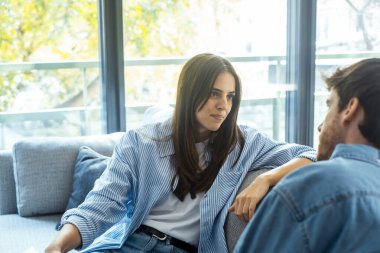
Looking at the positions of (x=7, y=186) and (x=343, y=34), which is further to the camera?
(x=343, y=34)

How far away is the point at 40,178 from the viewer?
2.67m

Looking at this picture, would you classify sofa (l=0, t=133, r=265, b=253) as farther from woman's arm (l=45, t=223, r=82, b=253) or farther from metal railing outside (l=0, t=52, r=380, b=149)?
woman's arm (l=45, t=223, r=82, b=253)

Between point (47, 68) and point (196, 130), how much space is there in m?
1.50

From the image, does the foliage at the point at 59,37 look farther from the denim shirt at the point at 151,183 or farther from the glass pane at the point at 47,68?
the denim shirt at the point at 151,183

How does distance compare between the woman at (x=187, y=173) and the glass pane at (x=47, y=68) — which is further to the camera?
the glass pane at (x=47, y=68)

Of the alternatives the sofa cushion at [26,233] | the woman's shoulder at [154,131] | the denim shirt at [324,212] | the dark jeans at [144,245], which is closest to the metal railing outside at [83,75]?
the sofa cushion at [26,233]

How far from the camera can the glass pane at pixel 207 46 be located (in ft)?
11.1

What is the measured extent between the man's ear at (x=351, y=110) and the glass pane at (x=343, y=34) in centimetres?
206

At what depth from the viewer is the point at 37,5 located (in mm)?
3131

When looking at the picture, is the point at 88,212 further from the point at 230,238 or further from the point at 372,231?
the point at 372,231

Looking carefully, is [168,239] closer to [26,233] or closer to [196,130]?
[196,130]

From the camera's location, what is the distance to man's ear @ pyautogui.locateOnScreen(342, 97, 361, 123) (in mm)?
1074

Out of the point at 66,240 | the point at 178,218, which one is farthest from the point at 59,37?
the point at 66,240

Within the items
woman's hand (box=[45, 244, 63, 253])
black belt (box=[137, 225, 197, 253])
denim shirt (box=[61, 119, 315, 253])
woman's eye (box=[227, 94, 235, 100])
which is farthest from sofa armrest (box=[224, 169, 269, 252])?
woman's hand (box=[45, 244, 63, 253])
